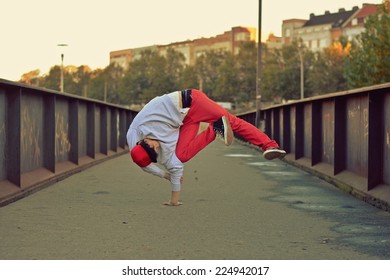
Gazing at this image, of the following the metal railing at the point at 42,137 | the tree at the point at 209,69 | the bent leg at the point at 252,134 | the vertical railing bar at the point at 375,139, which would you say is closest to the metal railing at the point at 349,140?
the vertical railing bar at the point at 375,139

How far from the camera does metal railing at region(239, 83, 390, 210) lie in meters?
9.10

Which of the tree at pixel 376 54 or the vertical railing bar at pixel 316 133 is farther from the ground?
the tree at pixel 376 54

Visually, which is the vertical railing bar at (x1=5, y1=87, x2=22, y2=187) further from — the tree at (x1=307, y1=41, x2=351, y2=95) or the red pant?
the tree at (x1=307, y1=41, x2=351, y2=95)

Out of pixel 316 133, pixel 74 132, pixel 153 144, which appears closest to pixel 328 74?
pixel 316 133

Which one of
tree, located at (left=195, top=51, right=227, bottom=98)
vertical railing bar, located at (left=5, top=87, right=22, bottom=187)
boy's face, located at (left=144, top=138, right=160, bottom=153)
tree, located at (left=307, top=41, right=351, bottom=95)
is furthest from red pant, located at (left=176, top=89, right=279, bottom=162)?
tree, located at (left=195, top=51, right=227, bottom=98)

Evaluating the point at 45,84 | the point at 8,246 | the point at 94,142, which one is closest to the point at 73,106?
the point at 94,142

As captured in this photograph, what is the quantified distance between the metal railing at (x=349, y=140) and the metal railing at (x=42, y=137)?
435 centimetres

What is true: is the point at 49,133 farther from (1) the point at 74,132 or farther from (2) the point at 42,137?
(1) the point at 74,132

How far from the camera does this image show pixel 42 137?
38.6 ft

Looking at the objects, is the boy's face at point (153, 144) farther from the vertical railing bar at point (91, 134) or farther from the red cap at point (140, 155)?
the vertical railing bar at point (91, 134)

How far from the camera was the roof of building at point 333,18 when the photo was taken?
13562cm

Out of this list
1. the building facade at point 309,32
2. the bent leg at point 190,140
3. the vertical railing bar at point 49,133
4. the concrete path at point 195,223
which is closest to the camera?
the concrete path at point 195,223

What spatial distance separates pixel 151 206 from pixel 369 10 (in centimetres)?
12644

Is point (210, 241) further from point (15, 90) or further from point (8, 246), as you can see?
point (15, 90)
